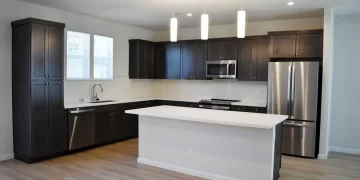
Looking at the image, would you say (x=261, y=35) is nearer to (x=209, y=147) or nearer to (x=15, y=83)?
(x=209, y=147)

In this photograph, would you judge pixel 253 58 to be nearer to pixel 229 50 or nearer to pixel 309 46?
pixel 229 50

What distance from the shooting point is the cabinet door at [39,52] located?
430 centimetres

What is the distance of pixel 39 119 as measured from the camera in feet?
14.5

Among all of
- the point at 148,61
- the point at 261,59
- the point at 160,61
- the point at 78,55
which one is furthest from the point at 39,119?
the point at 261,59

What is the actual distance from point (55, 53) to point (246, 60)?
12.2 feet

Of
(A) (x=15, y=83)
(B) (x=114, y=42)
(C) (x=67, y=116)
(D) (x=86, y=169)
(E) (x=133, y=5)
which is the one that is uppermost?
(E) (x=133, y=5)

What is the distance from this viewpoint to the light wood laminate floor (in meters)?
3.88

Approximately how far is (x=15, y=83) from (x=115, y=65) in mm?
2258

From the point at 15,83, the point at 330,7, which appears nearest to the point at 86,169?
the point at 15,83

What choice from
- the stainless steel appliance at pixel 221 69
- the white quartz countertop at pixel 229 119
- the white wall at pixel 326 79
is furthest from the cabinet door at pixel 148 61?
the white wall at pixel 326 79

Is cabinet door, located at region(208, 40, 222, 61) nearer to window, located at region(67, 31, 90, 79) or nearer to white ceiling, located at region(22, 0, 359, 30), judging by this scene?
white ceiling, located at region(22, 0, 359, 30)

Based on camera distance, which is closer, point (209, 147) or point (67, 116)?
point (209, 147)

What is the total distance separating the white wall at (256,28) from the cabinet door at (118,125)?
8.43ft

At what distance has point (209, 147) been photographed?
152 inches
